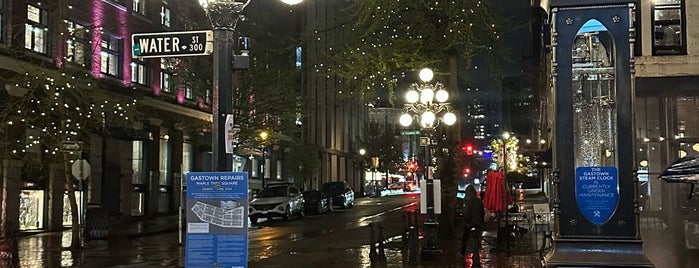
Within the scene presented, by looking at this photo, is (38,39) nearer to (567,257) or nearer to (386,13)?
(386,13)

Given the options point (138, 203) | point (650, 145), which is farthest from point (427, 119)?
point (138, 203)

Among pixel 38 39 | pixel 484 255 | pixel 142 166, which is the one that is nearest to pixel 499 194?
pixel 484 255

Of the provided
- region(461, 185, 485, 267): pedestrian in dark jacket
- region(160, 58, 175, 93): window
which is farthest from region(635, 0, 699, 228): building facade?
region(160, 58, 175, 93): window

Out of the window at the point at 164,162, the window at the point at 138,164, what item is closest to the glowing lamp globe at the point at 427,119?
the window at the point at 138,164

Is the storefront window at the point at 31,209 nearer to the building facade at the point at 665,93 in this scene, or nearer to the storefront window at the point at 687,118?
the building facade at the point at 665,93

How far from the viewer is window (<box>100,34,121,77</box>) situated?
3155cm

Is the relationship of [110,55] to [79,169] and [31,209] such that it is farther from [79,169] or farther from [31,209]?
[79,169]

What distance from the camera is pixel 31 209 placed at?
89.6 ft

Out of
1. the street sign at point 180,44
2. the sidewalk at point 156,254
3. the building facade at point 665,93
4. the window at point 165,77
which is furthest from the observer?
the window at point 165,77

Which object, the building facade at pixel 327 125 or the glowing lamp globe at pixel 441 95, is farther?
the building facade at pixel 327 125

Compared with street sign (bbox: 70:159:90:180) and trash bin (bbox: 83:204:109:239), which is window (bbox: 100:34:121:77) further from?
street sign (bbox: 70:159:90:180)

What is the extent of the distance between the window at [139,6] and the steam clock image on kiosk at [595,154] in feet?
96.4

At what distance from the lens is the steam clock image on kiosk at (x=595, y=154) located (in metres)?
8.17

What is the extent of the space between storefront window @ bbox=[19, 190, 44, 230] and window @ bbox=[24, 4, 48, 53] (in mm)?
5481
